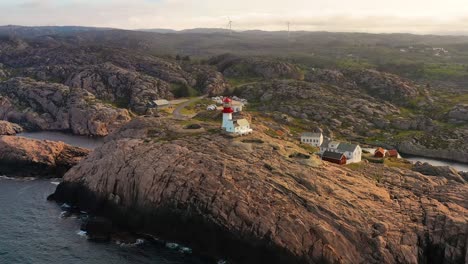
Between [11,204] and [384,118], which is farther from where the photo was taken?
[384,118]

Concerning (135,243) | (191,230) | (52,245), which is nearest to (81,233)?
(52,245)

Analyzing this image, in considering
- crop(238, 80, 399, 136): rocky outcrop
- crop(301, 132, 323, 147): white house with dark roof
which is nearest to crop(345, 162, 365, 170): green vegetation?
crop(301, 132, 323, 147): white house with dark roof

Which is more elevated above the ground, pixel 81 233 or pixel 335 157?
pixel 335 157

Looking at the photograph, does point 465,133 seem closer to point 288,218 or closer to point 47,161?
point 288,218

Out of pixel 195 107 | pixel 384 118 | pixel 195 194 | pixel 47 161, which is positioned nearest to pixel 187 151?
pixel 195 194

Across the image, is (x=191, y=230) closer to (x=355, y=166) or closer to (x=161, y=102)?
(x=355, y=166)

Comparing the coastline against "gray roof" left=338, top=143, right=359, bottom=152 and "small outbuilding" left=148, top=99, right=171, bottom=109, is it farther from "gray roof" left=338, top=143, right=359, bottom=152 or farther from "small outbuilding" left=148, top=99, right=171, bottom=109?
"small outbuilding" left=148, top=99, right=171, bottom=109
